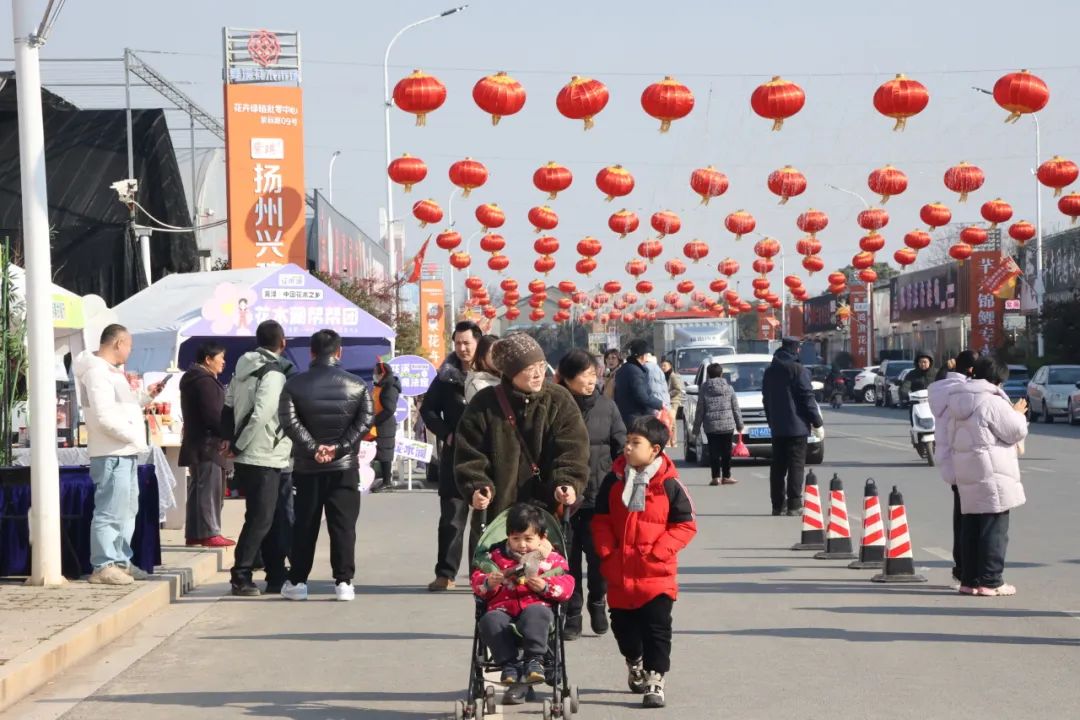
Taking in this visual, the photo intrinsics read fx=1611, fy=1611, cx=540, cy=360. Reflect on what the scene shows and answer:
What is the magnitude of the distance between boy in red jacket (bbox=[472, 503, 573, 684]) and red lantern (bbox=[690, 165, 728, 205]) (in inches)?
927

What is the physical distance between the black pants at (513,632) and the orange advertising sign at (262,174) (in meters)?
20.7

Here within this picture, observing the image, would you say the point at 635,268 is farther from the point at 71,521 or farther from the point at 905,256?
the point at 71,521

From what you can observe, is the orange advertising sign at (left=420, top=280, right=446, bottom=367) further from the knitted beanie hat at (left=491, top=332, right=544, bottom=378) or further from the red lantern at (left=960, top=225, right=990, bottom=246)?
the knitted beanie hat at (left=491, top=332, right=544, bottom=378)

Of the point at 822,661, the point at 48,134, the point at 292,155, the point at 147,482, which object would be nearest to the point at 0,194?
the point at 48,134

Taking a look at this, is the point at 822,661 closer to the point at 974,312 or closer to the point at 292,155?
the point at 292,155

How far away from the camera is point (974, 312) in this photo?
68.5 metres

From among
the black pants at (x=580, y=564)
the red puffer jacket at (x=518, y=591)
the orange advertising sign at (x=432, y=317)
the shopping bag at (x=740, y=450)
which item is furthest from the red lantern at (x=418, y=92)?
the orange advertising sign at (x=432, y=317)

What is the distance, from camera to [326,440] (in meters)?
11.1

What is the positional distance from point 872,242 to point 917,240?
132 cm

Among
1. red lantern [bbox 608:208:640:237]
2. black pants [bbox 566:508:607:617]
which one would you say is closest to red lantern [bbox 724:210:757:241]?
red lantern [bbox 608:208:640:237]

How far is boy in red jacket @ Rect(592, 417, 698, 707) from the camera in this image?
7.39 metres

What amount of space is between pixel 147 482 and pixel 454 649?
12.9 feet

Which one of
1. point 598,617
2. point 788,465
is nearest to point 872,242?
point 788,465

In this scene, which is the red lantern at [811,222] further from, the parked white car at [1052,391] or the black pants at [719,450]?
the black pants at [719,450]
